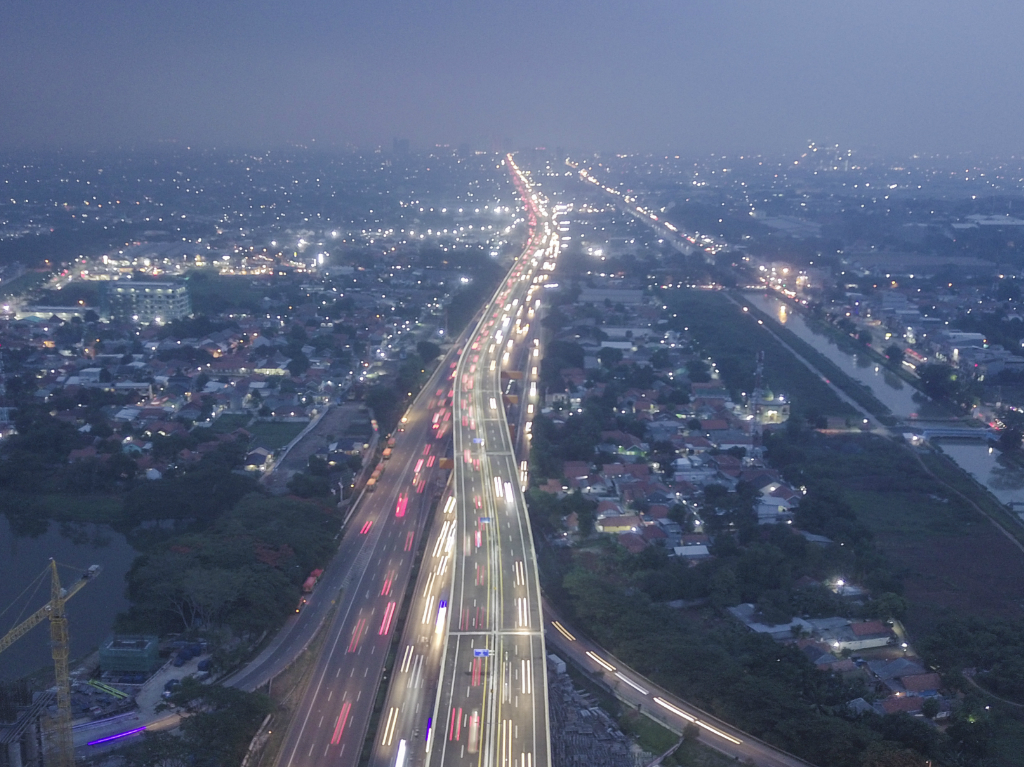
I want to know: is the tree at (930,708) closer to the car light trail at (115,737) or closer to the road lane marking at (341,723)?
the road lane marking at (341,723)

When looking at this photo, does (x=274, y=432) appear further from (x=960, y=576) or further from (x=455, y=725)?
(x=960, y=576)

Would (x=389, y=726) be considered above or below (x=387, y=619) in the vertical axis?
below

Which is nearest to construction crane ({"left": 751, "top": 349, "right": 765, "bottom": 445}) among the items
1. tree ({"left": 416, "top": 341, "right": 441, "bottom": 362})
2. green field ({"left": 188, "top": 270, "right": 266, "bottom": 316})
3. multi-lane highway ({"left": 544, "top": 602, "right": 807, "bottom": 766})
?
tree ({"left": 416, "top": 341, "right": 441, "bottom": 362})

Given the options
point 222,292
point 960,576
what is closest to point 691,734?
point 960,576

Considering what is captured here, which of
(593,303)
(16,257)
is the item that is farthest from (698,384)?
(16,257)

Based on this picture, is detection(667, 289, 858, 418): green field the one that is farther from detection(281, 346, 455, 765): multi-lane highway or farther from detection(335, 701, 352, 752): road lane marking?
detection(335, 701, 352, 752): road lane marking

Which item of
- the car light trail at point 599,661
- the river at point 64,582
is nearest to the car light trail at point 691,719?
the car light trail at point 599,661
